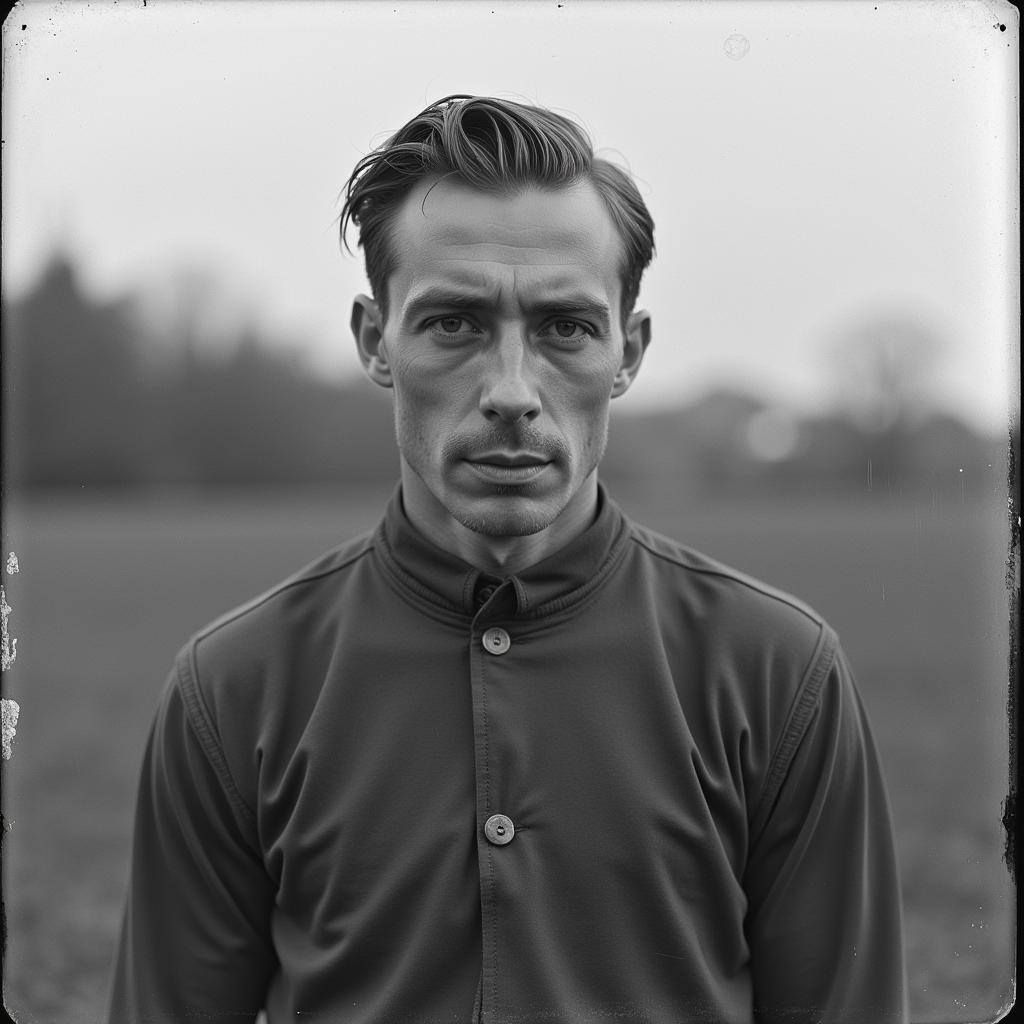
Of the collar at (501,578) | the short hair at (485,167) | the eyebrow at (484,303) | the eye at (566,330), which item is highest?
the short hair at (485,167)

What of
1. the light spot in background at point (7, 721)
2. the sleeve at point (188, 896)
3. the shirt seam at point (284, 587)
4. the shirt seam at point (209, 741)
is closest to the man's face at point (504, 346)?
the shirt seam at point (284, 587)

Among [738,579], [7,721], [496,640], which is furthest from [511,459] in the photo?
[7,721]

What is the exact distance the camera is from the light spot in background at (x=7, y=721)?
273 cm

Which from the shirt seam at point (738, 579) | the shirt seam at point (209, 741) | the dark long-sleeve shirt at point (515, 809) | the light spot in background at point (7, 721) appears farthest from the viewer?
the light spot in background at point (7, 721)

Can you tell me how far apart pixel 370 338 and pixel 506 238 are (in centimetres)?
43

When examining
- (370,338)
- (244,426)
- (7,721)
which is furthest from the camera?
(244,426)

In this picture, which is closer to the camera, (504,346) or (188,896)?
(504,346)

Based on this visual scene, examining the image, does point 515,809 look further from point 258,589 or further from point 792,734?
point 258,589

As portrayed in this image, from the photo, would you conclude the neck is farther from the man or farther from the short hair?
the short hair

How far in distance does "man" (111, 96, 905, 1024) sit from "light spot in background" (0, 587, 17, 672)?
43 centimetres

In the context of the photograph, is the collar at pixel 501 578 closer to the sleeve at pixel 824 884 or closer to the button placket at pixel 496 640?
the button placket at pixel 496 640

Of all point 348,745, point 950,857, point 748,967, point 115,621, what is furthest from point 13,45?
point 115,621

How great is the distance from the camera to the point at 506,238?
2277mm

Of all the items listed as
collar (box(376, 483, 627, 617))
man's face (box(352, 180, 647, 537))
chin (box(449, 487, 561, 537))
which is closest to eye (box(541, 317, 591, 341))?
man's face (box(352, 180, 647, 537))
